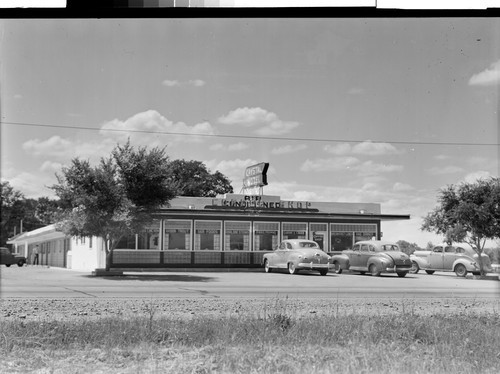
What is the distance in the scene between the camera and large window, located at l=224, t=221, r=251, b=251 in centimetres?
1352

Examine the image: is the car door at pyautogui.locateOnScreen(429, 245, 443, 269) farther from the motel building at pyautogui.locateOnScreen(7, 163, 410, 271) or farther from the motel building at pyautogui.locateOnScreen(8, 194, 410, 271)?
the motel building at pyautogui.locateOnScreen(8, 194, 410, 271)

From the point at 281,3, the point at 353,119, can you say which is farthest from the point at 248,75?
the point at 281,3

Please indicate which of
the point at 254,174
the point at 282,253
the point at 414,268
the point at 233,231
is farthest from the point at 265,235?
the point at 414,268

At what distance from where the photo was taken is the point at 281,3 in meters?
8.48

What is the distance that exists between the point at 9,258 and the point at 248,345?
21.7ft

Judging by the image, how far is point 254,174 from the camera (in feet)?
42.4

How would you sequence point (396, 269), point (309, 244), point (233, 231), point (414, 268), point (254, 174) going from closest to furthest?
point (254, 174), point (233, 231), point (309, 244), point (396, 269), point (414, 268)

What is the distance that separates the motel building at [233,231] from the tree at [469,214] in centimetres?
136

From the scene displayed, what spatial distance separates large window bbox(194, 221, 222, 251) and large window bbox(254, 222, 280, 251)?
0.78 meters

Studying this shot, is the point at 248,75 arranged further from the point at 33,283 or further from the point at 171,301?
the point at 33,283

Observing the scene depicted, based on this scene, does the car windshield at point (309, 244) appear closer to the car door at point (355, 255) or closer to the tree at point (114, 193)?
the car door at point (355, 255)

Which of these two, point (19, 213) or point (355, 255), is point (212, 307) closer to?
point (355, 255)

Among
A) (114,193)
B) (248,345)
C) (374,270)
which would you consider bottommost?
(248,345)

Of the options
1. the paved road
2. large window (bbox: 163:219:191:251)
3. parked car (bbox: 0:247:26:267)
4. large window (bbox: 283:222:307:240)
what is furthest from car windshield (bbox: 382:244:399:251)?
parked car (bbox: 0:247:26:267)
